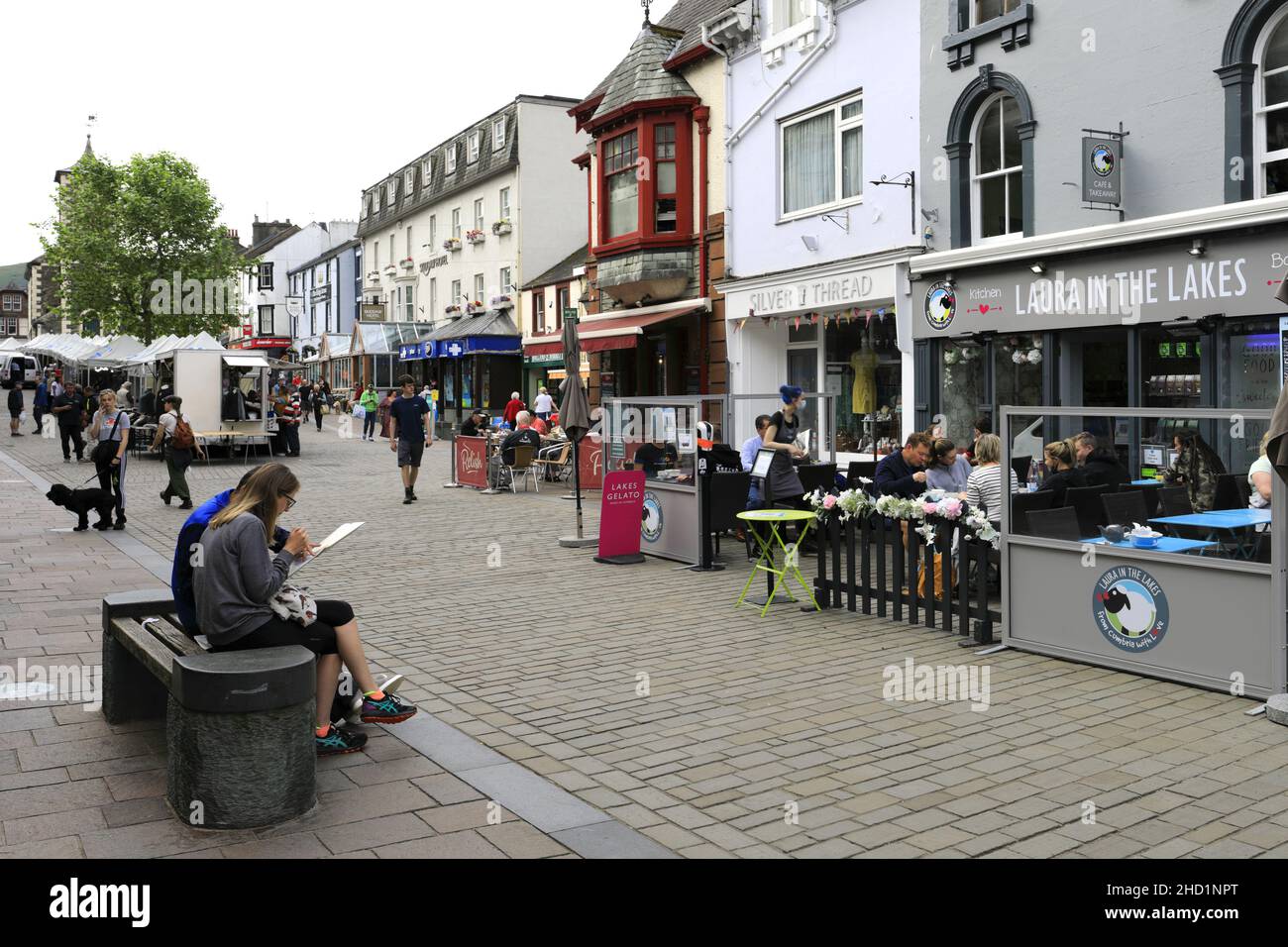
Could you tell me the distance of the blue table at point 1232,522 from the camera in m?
6.40

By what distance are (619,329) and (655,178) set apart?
312cm

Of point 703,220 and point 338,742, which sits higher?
point 703,220

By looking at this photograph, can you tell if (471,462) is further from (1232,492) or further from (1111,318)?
(1232,492)

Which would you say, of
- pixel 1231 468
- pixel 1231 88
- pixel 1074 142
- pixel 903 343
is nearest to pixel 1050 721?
pixel 1231 468

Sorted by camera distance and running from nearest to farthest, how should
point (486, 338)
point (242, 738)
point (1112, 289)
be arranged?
point (242, 738), point (1112, 289), point (486, 338)

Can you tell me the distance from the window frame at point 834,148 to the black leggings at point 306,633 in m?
13.5

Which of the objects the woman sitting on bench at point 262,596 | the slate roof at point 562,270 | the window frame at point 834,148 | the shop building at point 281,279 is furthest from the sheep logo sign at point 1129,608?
the shop building at point 281,279

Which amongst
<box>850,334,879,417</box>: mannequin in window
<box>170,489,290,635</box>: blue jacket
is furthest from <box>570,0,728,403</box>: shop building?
<box>170,489,290,635</box>: blue jacket

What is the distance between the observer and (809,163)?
18.8m

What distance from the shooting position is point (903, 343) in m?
16.5

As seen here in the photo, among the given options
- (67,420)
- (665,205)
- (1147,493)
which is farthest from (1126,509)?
(67,420)
